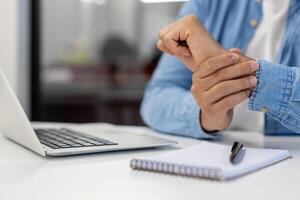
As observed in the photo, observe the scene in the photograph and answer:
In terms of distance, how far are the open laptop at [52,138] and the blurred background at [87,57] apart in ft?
5.06

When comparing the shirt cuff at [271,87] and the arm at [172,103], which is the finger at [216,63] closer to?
the shirt cuff at [271,87]

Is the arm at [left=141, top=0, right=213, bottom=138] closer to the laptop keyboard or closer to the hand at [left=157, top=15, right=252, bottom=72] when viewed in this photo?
the hand at [left=157, top=15, right=252, bottom=72]

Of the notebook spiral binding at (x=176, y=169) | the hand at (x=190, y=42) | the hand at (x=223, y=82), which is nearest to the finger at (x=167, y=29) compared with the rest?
the hand at (x=190, y=42)

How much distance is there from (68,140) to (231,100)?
0.95ft

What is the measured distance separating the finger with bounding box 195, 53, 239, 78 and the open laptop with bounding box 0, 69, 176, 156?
0.14 meters

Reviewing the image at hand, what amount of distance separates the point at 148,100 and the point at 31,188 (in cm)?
69

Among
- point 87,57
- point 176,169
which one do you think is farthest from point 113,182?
point 87,57

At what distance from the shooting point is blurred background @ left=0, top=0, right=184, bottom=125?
7.75ft

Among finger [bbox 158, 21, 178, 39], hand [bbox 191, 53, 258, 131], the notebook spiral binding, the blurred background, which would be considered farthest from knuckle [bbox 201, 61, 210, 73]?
the blurred background

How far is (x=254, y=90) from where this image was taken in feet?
2.48

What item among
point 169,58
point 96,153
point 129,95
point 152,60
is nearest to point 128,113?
point 129,95

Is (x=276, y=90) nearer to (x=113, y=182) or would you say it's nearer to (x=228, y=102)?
(x=228, y=102)

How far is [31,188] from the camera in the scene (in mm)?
503

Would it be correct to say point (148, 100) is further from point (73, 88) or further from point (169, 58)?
point (73, 88)
